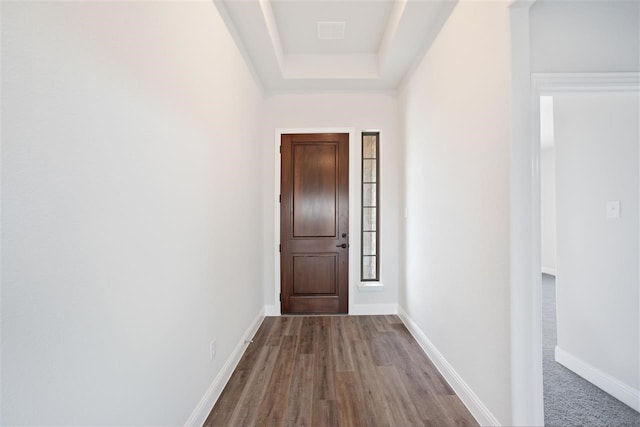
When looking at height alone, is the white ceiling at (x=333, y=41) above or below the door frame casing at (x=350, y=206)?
above

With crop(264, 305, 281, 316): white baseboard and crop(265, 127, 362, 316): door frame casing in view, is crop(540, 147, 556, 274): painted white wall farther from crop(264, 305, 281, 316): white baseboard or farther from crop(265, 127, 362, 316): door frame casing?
crop(264, 305, 281, 316): white baseboard

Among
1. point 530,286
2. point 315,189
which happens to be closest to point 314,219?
point 315,189

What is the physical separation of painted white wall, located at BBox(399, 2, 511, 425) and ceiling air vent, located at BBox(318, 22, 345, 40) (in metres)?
0.87

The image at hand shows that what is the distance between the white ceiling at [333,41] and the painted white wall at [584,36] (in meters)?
0.75

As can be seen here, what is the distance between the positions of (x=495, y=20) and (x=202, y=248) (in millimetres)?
2133

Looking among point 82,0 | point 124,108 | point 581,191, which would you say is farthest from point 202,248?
point 581,191

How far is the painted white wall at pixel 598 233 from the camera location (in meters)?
1.99

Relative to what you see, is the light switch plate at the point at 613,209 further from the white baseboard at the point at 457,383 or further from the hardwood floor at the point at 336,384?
the hardwood floor at the point at 336,384

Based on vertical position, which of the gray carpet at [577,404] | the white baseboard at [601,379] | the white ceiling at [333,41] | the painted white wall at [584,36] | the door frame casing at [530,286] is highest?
the white ceiling at [333,41]

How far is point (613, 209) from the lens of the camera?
2078mm

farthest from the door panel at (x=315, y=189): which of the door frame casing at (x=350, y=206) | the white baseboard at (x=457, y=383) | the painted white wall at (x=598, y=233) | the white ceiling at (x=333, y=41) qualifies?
the painted white wall at (x=598, y=233)

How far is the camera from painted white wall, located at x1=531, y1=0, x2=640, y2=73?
156 cm

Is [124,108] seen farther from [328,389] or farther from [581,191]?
[581,191]

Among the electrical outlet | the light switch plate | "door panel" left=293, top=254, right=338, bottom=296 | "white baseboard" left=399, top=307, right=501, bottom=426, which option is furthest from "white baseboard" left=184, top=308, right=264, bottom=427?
the light switch plate
